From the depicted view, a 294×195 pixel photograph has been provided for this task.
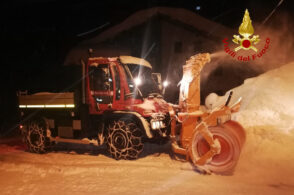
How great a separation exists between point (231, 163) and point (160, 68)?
15614mm

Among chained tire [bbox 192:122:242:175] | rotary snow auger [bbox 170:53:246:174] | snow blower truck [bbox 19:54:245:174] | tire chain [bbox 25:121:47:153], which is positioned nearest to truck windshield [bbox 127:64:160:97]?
snow blower truck [bbox 19:54:245:174]

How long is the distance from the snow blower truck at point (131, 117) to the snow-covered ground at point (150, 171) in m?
0.48

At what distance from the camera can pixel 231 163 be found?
5.52m

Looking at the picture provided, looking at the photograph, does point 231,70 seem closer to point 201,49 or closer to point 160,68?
point 201,49

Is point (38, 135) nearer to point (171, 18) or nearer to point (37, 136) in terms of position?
point (37, 136)

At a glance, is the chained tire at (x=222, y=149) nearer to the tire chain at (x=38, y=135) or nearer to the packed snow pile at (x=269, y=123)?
the packed snow pile at (x=269, y=123)

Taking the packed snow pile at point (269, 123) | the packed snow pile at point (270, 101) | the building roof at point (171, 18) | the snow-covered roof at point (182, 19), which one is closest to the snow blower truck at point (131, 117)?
the packed snow pile at point (269, 123)

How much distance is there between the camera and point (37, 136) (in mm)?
8570

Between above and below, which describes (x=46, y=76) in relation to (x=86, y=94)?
above

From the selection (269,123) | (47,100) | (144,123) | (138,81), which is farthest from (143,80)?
(269,123)

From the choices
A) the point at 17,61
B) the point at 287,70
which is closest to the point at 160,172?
the point at 287,70

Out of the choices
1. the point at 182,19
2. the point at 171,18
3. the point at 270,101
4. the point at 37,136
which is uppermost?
the point at 171,18

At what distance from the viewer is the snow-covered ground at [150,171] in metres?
4.98

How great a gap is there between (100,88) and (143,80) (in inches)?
49.7
